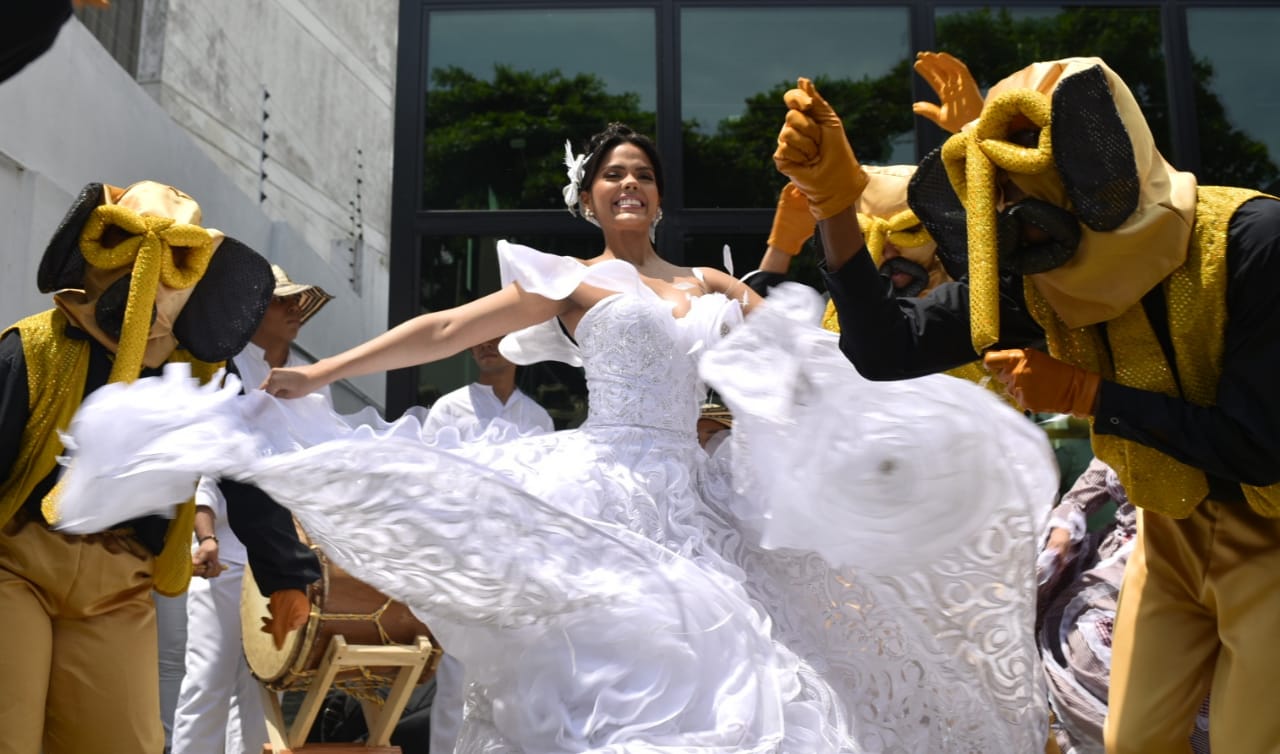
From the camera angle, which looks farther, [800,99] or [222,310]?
[222,310]

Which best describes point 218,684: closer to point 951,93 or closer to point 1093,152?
point 951,93

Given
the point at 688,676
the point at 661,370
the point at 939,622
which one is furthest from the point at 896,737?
the point at 661,370

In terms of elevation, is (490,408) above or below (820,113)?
below

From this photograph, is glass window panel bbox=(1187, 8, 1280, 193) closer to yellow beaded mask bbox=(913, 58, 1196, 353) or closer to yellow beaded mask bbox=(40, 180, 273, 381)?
yellow beaded mask bbox=(913, 58, 1196, 353)

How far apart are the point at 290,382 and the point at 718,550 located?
1193 mm

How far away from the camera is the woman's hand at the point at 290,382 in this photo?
3572mm

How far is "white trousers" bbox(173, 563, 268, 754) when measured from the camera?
5.16 metres

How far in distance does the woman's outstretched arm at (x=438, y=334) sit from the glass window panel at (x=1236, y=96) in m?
5.13

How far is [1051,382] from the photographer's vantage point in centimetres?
269

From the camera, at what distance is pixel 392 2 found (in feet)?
53.1

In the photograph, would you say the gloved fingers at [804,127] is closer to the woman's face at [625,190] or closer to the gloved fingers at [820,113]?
the gloved fingers at [820,113]

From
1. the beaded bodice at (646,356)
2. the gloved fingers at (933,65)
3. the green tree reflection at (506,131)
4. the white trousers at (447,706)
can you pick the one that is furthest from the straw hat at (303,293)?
the gloved fingers at (933,65)

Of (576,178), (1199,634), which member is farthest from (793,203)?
(1199,634)

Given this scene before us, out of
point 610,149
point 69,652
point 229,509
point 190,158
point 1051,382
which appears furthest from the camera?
point 190,158
